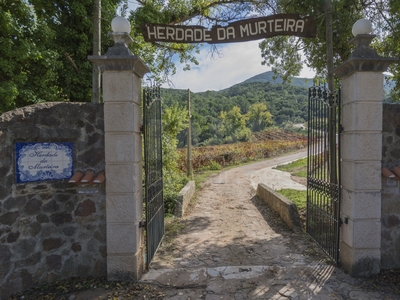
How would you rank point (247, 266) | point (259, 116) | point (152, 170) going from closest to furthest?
point (247, 266)
point (152, 170)
point (259, 116)

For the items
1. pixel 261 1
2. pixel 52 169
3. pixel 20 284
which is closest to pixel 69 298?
pixel 20 284

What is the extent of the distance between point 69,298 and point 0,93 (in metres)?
4.83

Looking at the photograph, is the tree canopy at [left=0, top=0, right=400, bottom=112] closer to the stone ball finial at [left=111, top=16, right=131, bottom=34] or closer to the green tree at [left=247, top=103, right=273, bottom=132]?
the stone ball finial at [left=111, top=16, right=131, bottom=34]

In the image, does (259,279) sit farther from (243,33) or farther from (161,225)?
(243,33)

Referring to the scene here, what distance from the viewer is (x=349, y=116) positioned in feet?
12.0

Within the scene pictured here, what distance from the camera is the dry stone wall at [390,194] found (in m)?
3.72

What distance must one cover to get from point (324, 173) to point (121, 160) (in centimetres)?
318

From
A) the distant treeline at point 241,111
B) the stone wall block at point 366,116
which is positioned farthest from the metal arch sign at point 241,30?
the distant treeline at point 241,111

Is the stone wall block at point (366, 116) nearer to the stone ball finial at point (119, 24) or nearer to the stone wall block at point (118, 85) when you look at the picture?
the stone wall block at point (118, 85)

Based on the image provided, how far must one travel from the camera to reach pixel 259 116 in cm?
5391

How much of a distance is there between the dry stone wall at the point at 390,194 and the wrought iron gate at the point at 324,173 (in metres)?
0.58

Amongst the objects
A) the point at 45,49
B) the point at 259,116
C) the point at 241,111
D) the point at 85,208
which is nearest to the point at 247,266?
the point at 85,208

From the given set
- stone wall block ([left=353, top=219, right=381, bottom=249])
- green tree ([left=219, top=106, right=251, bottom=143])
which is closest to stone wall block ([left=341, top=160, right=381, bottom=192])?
stone wall block ([left=353, top=219, right=381, bottom=249])

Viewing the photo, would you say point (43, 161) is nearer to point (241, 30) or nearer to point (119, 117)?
point (119, 117)
